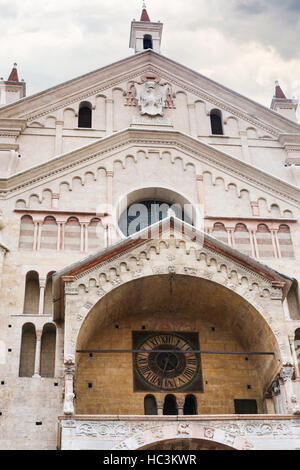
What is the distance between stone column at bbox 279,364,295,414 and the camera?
17844 millimetres

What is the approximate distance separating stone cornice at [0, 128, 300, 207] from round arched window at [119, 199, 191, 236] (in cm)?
204

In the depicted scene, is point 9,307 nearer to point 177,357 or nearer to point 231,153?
point 177,357

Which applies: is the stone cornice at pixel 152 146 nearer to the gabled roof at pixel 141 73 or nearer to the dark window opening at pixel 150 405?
the gabled roof at pixel 141 73

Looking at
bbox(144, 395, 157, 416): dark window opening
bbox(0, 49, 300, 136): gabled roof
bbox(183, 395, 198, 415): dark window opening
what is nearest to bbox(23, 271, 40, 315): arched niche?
bbox(144, 395, 157, 416): dark window opening

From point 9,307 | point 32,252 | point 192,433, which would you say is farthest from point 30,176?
point 192,433

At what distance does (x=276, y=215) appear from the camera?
23484 millimetres

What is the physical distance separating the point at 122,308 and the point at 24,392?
139 inches

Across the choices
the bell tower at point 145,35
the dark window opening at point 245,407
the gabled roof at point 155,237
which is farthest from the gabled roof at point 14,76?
the dark window opening at point 245,407

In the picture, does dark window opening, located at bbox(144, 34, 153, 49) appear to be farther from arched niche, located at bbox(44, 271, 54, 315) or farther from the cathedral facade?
arched niche, located at bbox(44, 271, 54, 315)

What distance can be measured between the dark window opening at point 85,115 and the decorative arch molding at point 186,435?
12675 millimetres

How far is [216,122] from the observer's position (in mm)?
27016

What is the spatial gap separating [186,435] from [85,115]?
13.5 metres

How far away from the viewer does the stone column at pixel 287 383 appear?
17.8 m

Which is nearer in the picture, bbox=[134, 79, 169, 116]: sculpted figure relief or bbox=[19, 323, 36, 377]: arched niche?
bbox=[19, 323, 36, 377]: arched niche
